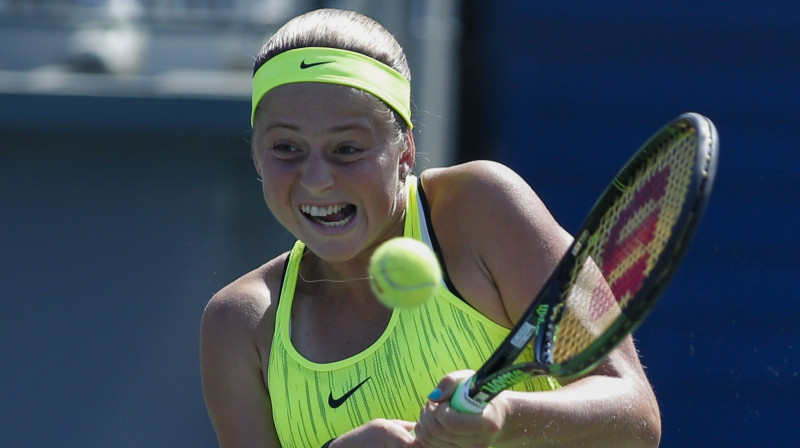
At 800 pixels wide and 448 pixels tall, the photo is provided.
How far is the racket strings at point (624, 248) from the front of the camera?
6.97 feet

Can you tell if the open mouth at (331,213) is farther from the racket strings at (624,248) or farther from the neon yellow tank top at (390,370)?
the racket strings at (624,248)

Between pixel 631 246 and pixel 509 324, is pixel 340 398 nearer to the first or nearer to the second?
pixel 509 324

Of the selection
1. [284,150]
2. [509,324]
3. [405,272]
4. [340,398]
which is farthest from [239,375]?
[405,272]

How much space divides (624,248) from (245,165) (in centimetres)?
329

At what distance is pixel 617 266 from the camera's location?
2.42 metres

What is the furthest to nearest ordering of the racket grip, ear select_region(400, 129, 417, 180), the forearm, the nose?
ear select_region(400, 129, 417, 180) < the nose < the forearm < the racket grip

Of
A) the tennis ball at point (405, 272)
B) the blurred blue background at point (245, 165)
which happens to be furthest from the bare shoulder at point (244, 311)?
the blurred blue background at point (245, 165)

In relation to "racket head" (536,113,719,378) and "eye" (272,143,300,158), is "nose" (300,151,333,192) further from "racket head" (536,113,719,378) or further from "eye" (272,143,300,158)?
"racket head" (536,113,719,378)

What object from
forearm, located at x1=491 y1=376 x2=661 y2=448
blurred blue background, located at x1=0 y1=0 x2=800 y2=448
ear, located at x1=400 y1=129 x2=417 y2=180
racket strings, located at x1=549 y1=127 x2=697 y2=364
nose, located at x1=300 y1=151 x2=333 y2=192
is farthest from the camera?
blurred blue background, located at x1=0 y1=0 x2=800 y2=448

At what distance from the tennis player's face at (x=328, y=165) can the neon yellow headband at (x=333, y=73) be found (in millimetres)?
21

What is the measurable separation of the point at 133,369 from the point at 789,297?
2.96 metres

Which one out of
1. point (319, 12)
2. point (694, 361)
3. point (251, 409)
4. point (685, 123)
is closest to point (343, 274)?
point (251, 409)

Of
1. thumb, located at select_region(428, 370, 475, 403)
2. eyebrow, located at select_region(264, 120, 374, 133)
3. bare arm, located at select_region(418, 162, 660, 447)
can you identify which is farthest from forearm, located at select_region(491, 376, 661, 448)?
eyebrow, located at select_region(264, 120, 374, 133)

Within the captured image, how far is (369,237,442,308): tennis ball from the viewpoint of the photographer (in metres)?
2.34
